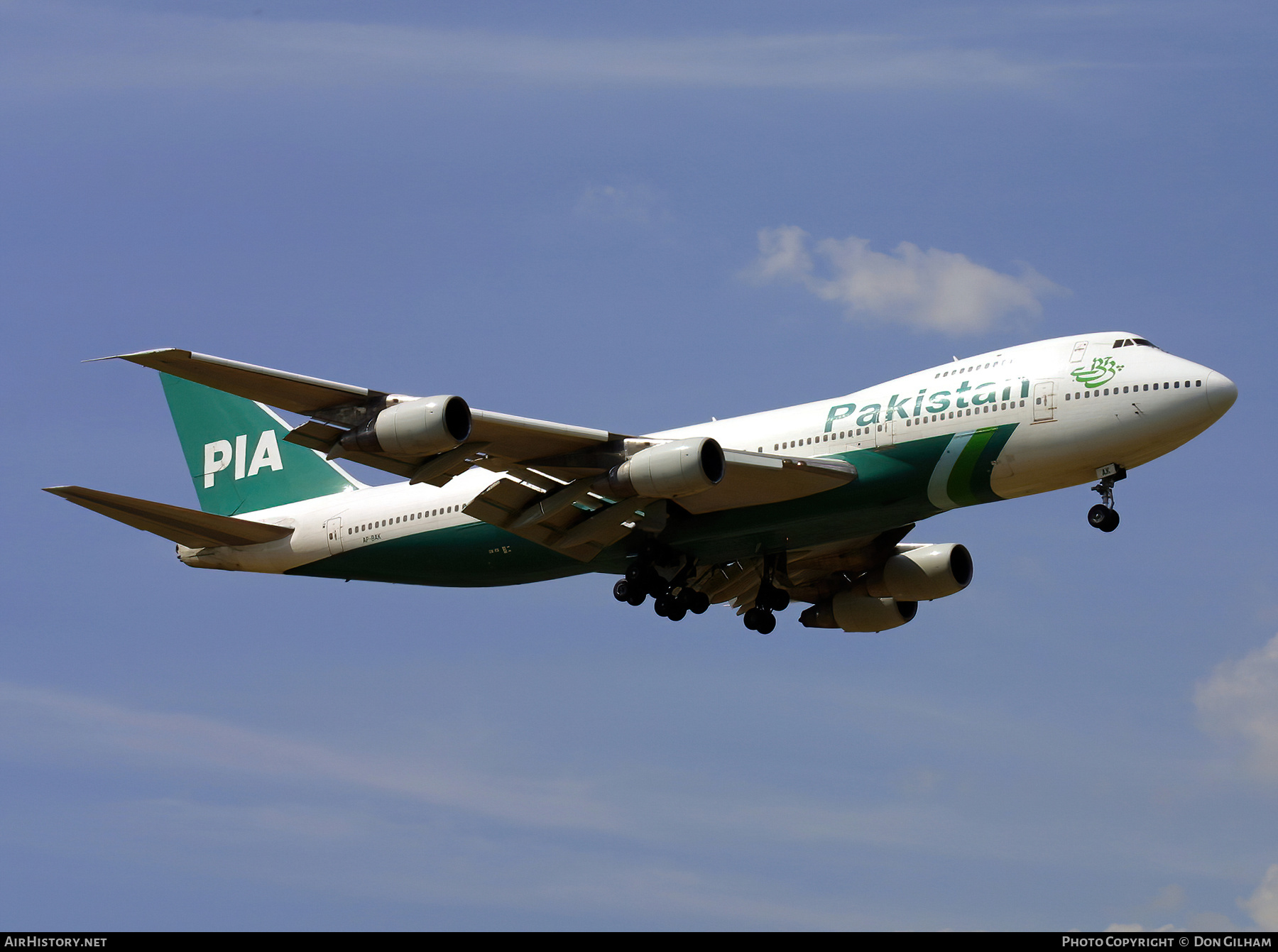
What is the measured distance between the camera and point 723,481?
34344mm

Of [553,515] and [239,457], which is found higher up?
[239,457]

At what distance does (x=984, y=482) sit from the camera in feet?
108

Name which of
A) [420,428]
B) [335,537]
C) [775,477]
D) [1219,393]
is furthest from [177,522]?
[1219,393]

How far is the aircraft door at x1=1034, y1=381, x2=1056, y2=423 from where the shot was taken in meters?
32.3

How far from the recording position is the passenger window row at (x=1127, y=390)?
105 feet

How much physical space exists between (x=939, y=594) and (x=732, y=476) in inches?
360

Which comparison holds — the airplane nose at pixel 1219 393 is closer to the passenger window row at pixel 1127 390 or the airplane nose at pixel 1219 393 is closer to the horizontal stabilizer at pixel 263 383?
the passenger window row at pixel 1127 390

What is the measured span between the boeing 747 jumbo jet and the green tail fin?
1.60 metres

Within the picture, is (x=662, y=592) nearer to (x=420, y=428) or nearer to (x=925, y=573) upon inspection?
(x=925, y=573)

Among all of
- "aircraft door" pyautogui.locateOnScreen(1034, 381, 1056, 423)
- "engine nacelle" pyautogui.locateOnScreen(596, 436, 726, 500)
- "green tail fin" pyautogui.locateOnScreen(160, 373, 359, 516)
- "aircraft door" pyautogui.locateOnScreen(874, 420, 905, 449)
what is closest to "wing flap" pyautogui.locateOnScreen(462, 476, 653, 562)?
"engine nacelle" pyautogui.locateOnScreen(596, 436, 726, 500)

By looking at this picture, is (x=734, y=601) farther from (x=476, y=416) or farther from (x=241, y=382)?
(x=241, y=382)

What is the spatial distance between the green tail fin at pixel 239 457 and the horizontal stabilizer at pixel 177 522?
90.1 inches

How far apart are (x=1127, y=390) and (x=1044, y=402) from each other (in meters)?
1.70

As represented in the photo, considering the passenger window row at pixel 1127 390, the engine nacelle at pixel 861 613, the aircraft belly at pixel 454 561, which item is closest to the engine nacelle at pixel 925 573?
the engine nacelle at pixel 861 613
